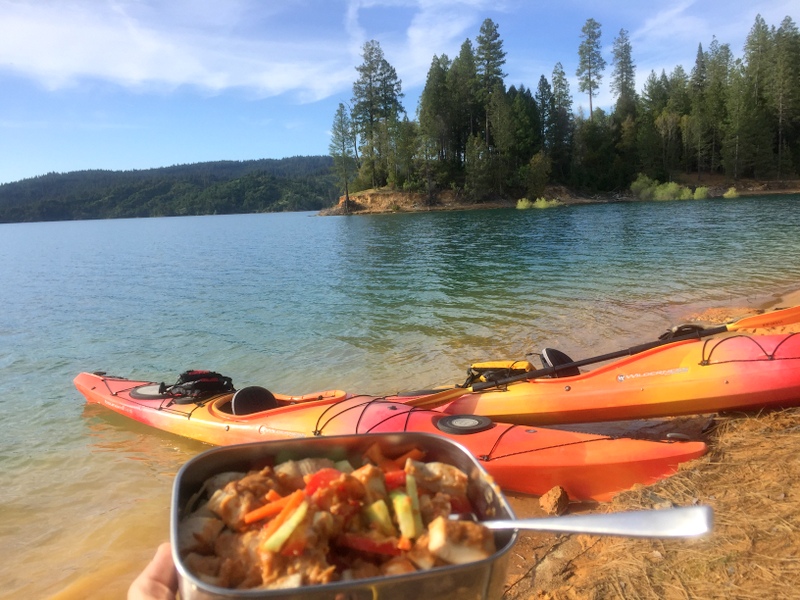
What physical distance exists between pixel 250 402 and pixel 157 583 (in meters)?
4.70

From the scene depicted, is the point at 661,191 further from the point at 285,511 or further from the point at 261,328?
the point at 285,511

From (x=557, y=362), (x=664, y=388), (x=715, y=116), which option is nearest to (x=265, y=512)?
(x=664, y=388)

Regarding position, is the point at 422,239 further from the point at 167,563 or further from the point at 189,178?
the point at 189,178

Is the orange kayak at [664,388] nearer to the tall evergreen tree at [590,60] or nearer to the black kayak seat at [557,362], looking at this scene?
the black kayak seat at [557,362]

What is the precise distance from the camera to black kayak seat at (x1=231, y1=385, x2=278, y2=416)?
5.95 metres

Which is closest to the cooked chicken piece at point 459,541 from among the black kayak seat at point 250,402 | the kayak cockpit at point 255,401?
the kayak cockpit at point 255,401

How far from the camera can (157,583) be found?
1416 millimetres

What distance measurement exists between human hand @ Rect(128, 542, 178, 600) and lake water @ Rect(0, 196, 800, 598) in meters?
3.01

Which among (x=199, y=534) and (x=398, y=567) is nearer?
(x=398, y=567)

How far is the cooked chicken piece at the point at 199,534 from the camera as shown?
41.9 inches

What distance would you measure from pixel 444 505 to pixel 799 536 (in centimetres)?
263

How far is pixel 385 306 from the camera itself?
13781 millimetres

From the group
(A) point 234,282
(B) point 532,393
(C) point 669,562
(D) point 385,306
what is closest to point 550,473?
(B) point 532,393

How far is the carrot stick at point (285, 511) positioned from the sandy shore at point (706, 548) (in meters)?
2.17
